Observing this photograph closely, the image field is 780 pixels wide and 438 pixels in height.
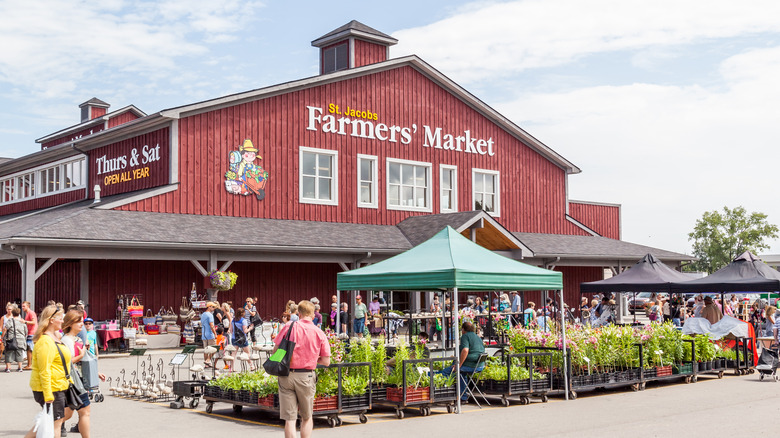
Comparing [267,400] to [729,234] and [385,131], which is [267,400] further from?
[729,234]

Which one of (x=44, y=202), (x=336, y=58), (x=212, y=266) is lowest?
(x=212, y=266)

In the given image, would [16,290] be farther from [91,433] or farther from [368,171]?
[91,433]

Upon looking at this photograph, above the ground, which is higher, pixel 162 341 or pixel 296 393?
pixel 296 393

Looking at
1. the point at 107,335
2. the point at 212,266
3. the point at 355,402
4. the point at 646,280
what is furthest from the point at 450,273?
the point at 107,335

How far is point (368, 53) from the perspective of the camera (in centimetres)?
3253

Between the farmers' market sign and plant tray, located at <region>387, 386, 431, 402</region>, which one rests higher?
the farmers' market sign

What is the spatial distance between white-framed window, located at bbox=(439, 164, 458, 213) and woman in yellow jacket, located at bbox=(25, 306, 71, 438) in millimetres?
23833

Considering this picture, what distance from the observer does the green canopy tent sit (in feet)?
42.3

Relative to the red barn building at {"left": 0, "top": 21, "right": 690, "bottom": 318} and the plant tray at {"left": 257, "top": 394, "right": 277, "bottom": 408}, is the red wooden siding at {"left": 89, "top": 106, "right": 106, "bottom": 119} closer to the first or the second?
the red barn building at {"left": 0, "top": 21, "right": 690, "bottom": 318}

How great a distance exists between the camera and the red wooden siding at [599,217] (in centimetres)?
3844

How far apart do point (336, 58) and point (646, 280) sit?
15.7 meters

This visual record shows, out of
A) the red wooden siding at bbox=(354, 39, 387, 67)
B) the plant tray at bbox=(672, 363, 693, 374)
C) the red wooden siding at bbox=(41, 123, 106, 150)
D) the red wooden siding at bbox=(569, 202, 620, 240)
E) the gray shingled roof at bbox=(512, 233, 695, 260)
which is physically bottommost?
the plant tray at bbox=(672, 363, 693, 374)

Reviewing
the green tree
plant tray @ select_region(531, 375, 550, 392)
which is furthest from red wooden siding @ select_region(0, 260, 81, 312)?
the green tree

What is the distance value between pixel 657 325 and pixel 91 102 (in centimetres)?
3678
